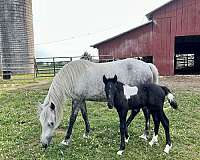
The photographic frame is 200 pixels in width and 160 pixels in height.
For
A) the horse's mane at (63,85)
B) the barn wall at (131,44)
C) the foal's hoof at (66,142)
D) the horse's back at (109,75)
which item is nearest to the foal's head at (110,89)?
the horse's back at (109,75)

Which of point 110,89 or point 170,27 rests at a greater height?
point 170,27

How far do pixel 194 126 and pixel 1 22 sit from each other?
2310 centimetres

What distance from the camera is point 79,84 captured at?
589cm

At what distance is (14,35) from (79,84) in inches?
870

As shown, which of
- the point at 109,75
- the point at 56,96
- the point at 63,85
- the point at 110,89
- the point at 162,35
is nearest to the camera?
the point at 110,89

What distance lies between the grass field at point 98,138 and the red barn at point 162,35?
38.2ft

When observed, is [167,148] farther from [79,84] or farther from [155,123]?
[79,84]

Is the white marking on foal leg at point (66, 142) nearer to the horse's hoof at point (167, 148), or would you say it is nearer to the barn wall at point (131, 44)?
the horse's hoof at point (167, 148)

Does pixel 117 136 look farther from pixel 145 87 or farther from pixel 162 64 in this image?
pixel 162 64

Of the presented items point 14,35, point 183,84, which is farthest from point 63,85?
point 14,35

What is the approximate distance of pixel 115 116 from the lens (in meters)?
8.40

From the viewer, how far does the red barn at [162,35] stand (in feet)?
64.9

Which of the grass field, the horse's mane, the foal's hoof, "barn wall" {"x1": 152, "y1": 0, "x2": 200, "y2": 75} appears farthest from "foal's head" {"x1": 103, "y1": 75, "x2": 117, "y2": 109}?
"barn wall" {"x1": 152, "y1": 0, "x2": 200, "y2": 75}

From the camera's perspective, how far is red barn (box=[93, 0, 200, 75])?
64.9 ft
